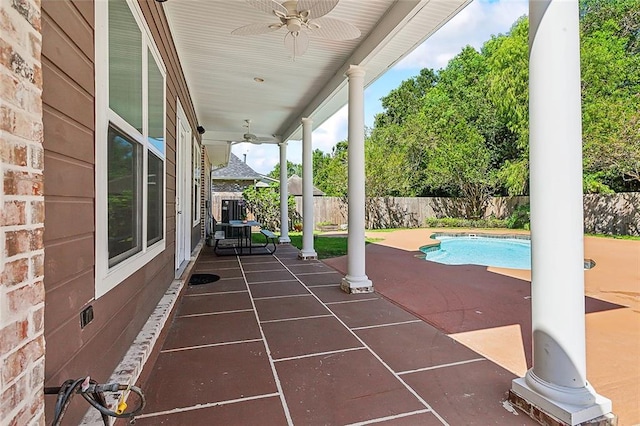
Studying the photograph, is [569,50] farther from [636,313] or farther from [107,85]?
[636,313]

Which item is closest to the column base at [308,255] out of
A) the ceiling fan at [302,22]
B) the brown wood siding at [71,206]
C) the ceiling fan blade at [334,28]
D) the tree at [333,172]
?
the ceiling fan at [302,22]

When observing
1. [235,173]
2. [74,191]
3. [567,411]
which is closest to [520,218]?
[235,173]

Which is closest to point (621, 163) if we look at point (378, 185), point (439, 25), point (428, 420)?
point (378, 185)

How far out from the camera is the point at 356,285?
176 inches

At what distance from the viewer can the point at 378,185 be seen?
15875 mm

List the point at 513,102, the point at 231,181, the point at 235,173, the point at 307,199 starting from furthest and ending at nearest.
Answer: the point at 231,181
the point at 235,173
the point at 513,102
the point at 307,199

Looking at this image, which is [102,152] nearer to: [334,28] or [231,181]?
[334,28]

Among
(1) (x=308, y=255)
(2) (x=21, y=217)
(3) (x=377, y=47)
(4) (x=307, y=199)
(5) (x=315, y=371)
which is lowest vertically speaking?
(5) (x=315, y=371)

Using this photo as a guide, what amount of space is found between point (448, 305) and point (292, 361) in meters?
2.15

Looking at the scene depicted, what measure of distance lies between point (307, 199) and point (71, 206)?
5.94m

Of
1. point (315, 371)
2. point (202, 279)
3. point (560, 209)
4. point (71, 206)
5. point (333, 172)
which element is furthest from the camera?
point (333, 172)

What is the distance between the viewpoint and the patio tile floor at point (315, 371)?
1883mm

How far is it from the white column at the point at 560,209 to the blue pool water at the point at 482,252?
720cm

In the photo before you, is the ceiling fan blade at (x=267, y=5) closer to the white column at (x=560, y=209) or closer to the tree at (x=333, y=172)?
the white column at (x=560, y=209)
